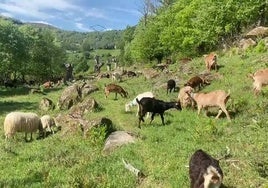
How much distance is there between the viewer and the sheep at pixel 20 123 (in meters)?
26.1

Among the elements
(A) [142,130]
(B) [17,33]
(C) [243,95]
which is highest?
(B) [17,33]

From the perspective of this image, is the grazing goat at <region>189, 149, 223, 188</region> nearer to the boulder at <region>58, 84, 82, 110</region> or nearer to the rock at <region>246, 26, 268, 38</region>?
the boulder at <region>58, 84, 82, 110</region>

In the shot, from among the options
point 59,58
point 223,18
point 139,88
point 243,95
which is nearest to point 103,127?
point 243,95

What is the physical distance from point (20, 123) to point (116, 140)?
9.26 meters

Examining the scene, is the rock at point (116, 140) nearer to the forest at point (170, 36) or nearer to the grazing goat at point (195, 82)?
the grazing goat at point (195, 82)

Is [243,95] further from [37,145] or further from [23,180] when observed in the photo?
[23,180]

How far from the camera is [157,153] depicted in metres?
16.8

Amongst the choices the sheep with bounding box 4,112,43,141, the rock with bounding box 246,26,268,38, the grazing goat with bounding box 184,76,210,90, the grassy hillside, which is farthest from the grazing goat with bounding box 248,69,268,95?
the rock with bounding box 246,26,268,38

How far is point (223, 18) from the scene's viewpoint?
5094 cm

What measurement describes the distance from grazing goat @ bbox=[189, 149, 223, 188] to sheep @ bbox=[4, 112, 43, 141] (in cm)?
1580

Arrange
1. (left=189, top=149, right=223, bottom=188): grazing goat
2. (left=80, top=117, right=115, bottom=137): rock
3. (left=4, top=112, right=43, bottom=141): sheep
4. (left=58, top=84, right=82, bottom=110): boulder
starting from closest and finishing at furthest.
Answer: (left=189, top=149, right=223, bottom=188): grazing goat < (left=80, top=117, right=115, bottom=137): rock < (left=4, top=112, right=43, bottom=141): sheep < (left=58, top=84, right=82, bottom=110): boulder

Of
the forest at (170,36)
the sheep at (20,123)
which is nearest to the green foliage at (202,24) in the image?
the forest at (170,36)

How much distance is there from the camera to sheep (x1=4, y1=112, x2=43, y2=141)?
26109 mm

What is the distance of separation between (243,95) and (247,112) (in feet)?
12.3
